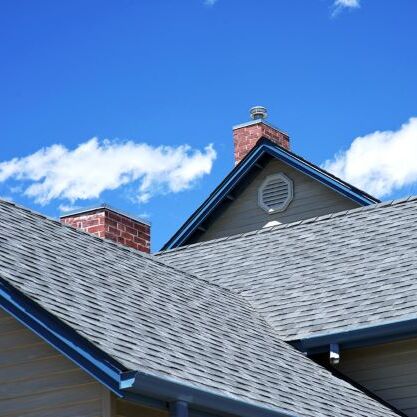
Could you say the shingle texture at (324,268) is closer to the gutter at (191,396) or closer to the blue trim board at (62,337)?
the gutter at (191,396)

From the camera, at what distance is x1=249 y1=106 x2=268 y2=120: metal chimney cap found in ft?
83.9

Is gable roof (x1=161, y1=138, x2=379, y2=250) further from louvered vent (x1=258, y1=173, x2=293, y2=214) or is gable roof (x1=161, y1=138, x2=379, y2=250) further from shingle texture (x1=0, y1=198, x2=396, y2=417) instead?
shingle texture (x1=0, y1=198, x2=396, y2=417)

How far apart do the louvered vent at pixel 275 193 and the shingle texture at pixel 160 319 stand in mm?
6568

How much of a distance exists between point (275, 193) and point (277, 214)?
1.66 feet

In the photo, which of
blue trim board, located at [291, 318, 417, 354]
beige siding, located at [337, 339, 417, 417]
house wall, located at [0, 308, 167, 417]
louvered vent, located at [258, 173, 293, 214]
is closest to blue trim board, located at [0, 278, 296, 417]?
house wall, located at [0, 308, 167, 417]

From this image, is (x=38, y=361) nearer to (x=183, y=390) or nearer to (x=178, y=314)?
(x=183, y=390)

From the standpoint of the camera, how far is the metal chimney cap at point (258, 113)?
1007 inches

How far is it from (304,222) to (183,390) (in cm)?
1072

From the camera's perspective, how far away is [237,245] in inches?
808

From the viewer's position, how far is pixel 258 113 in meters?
25.6

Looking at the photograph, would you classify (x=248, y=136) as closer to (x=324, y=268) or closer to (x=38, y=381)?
(x=324, y=268)

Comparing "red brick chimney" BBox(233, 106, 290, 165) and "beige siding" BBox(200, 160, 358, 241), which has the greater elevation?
"red brick chimney" BBox(233, 106, 290, 165)

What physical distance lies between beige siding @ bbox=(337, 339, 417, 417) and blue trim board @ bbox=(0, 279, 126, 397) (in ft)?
20.8

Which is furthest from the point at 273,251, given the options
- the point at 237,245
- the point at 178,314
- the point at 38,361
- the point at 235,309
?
the point at 38,361
